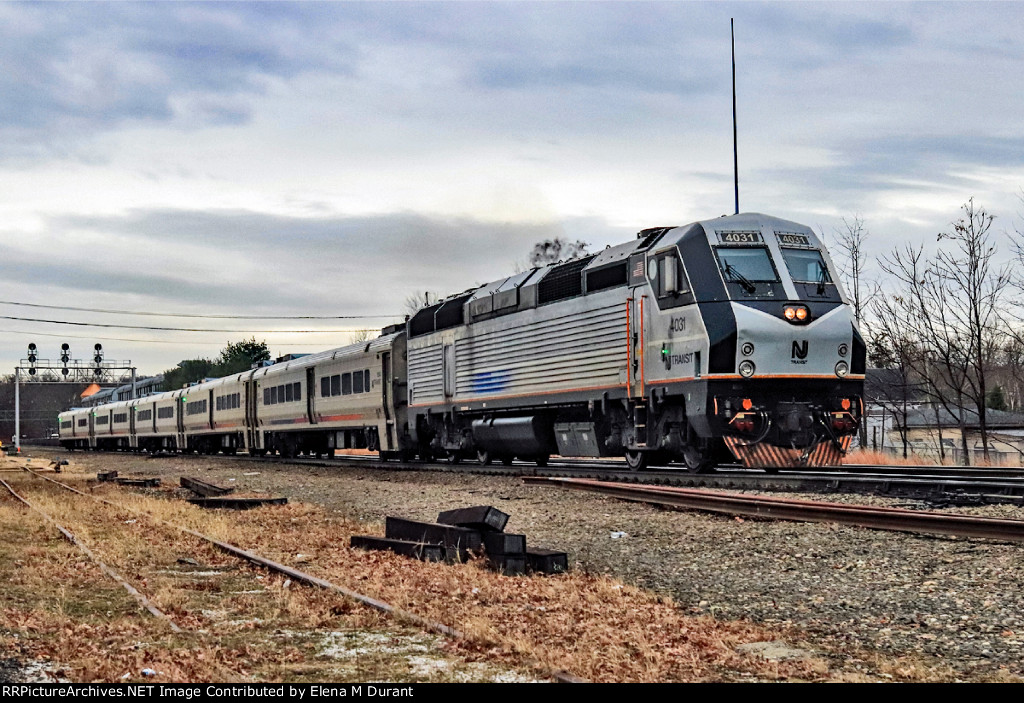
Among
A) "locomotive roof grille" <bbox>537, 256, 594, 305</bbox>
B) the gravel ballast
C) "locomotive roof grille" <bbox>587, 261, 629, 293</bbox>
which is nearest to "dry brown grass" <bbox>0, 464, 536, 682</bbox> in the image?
the gravel ballast

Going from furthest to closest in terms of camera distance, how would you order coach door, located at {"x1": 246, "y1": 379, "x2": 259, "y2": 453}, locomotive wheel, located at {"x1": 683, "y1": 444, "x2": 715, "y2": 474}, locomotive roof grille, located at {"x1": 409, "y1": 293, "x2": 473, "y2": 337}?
coach door, located at {"x1": 246, "y1": 379, "x2": 259, "y2": 453}
locomotive roof grille, located at {"x1": 409, "y1": 293, "x2": 473, "y2": 337}
locomotive wheel, located at {"x1": 683, "y1": 444, "x2": 715, "y2": 474}

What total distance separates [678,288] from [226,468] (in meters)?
19.8

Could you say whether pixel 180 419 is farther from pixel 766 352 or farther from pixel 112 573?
pixel 112 573

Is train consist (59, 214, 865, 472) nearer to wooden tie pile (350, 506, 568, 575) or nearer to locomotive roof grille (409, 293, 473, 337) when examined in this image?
locomotive roof grille (409, 293, 473, 337)

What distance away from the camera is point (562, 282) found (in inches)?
797

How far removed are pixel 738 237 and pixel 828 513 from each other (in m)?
6.80

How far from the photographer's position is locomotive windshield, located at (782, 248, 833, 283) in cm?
1678

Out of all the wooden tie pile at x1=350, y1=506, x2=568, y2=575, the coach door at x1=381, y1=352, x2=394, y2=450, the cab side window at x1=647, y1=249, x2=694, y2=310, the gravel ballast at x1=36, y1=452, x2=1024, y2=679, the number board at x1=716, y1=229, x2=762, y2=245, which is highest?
the number board at x1=716, y1=229, x2=762, y2=245

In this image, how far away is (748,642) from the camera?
Result: 21.3 feet

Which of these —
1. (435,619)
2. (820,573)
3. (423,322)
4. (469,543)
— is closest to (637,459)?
(469,543)

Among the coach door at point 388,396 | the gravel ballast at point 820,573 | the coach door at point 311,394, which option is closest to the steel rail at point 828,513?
the gravel ballast at point 820,573

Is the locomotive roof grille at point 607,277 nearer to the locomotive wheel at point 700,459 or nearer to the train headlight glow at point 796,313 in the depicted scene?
the train headlight glow at point 796,313

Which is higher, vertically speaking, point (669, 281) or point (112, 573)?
point (669, 281)

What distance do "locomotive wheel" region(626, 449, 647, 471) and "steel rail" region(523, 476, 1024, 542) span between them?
305 centimetres
